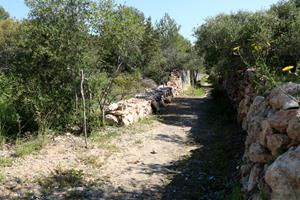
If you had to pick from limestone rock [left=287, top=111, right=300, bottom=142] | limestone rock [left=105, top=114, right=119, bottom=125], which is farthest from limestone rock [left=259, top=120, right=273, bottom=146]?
limestone rock [left=105, top=114, right=119, bottom=125]

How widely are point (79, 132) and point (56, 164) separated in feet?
8.89

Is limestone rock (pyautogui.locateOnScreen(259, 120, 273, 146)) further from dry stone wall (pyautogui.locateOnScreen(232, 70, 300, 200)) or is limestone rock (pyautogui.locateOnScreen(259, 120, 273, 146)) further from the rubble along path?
the rubble along path

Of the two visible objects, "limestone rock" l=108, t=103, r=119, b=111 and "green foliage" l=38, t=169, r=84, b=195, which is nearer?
"green foliage" l=38, t=169, r=84, b=195

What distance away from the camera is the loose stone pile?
3.54 m

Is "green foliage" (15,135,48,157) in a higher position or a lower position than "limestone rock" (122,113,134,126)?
lower

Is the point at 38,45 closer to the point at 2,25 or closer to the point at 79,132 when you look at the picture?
the point at 79,132

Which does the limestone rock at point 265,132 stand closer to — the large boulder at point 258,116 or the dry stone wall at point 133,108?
the large boulder at point 258,116

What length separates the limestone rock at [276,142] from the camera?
14.2ft

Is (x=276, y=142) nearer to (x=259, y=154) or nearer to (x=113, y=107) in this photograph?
(x=259, y=154)

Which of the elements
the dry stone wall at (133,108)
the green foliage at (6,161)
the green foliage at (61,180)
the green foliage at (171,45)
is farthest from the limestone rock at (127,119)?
the green foliage at (171,45)

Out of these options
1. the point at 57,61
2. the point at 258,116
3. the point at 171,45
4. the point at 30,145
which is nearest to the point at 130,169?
the point at 30,145

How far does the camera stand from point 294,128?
4.11 metres

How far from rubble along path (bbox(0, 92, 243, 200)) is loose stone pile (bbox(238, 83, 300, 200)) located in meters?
1.53

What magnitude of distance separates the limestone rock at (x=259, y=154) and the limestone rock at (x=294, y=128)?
664 millimetres
